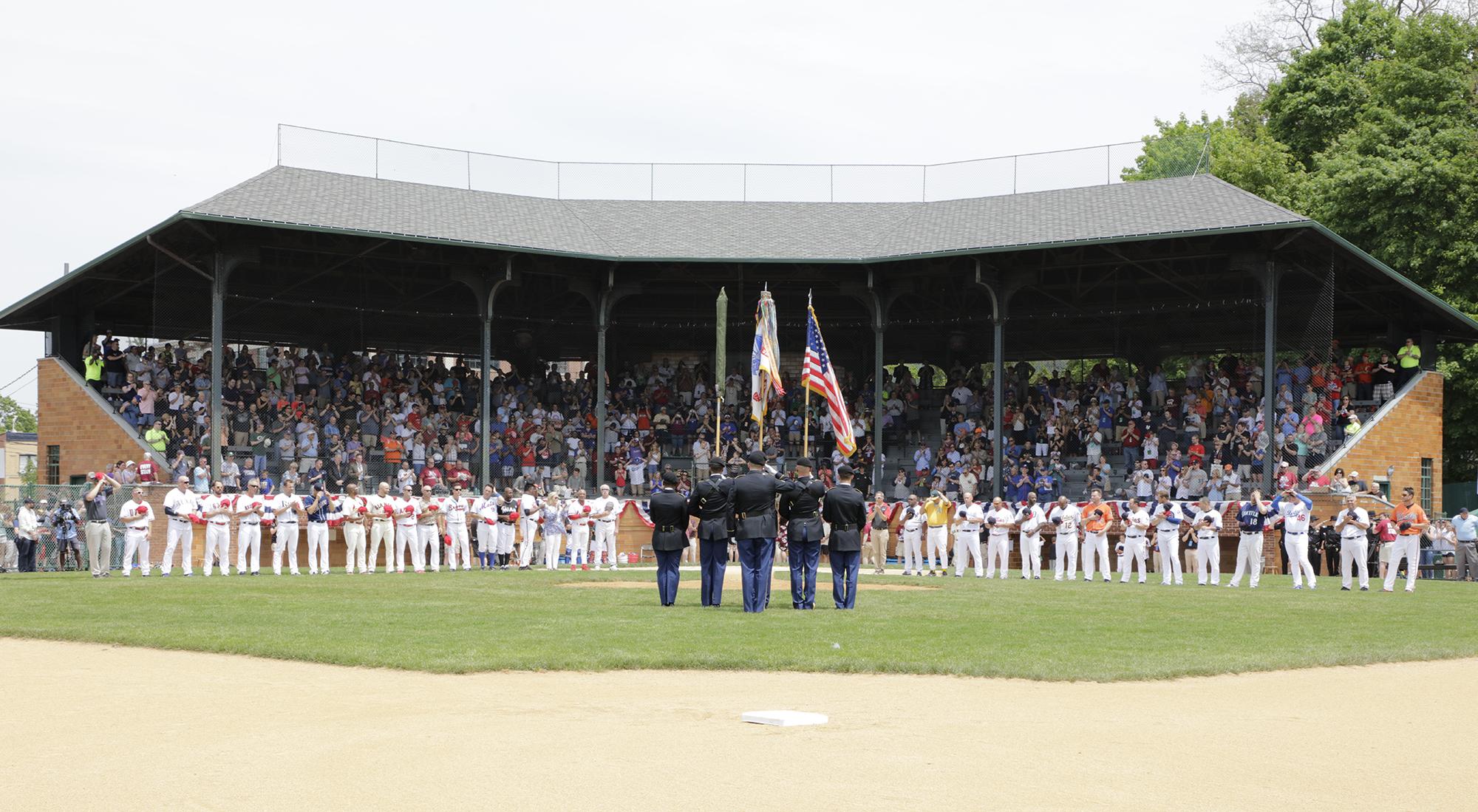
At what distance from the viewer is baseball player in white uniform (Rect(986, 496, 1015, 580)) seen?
89.9ft

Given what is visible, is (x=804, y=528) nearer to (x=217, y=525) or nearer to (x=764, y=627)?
(x=764, y=627)

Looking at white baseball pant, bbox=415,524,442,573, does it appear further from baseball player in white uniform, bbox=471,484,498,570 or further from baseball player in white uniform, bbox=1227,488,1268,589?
baseball player in white uniform, bbox=1227,488,1268,589

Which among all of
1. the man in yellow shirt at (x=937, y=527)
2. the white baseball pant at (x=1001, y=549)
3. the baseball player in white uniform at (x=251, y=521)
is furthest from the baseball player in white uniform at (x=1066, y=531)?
the baseball player in white uniform at (x=251, y=521)

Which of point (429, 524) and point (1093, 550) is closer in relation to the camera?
point (1093, 550)

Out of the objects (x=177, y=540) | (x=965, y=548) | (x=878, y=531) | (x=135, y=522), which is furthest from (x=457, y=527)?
(x=965, y=548)

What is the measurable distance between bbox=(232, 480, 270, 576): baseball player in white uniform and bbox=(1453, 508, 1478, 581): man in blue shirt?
23.1 meters

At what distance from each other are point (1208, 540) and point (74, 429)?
25.5m

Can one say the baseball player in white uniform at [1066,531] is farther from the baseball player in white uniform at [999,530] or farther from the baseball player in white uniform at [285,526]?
the baseball player in white uniform at [285,526]

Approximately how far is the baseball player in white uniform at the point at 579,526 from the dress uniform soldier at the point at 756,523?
453 inches

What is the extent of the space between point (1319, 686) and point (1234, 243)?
22724mm

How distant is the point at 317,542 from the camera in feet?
91.0

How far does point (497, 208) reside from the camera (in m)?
38.6

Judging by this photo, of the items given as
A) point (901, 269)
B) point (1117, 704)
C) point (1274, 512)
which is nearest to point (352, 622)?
point (1117, 704)

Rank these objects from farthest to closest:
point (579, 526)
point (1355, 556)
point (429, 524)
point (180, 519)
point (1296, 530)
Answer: point (579, 526) → point (429, 524) → point (180, 519) → point (1355, 556) → point (1296, 530)
